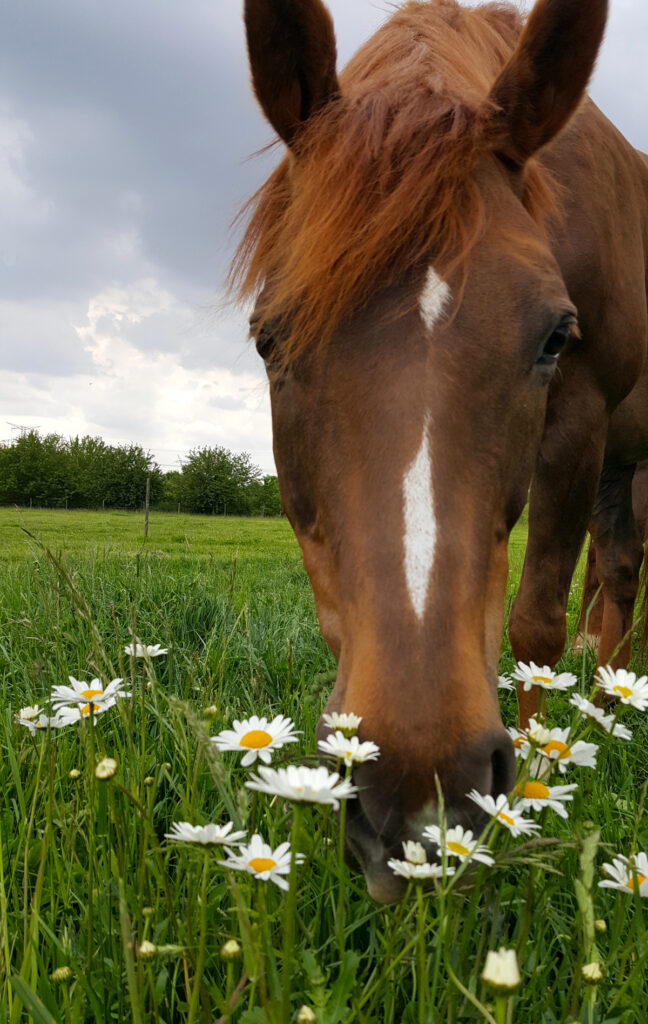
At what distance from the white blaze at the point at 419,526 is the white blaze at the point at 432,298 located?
305 mm

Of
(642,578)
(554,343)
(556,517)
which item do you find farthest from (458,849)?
(642,578)

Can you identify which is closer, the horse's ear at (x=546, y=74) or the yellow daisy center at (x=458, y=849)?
the yellow daisy center at (x=458, y=849)

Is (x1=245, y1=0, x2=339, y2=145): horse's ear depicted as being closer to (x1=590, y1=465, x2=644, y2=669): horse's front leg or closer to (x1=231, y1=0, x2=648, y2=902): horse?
(x1=231, y1=0, x2=648, y2=902): horse

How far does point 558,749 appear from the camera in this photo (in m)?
1.35

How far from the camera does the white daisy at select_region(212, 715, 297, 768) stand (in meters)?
1.16

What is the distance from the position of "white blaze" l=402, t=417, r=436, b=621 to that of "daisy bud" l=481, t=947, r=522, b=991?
74cm

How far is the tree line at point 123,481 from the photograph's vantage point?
219 ft

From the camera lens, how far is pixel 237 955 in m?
0.88

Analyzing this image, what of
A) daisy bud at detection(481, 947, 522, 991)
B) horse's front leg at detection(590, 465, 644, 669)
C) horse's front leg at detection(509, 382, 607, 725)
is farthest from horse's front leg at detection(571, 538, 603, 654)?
daisy bud at detection(481, 947, 522, 991)

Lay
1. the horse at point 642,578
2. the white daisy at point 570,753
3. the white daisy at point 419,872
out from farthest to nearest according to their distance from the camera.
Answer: the horse at point 642,578 → the white daisy at point 570,753 → the white daisy at point 419,872

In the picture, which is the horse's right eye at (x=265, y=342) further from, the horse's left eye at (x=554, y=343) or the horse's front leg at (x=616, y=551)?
the horse's front leg at (x=616, y=551)

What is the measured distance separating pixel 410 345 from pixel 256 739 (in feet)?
3.31

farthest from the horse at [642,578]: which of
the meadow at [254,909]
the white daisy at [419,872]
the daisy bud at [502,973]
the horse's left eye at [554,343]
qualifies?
the daisy bud at [502,973]

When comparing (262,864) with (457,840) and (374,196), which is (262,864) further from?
(374,196)
